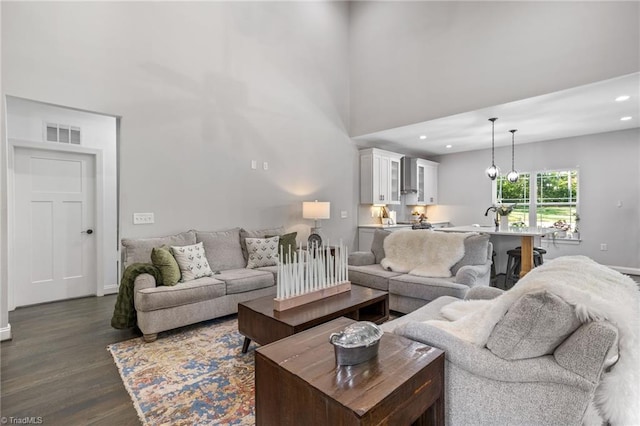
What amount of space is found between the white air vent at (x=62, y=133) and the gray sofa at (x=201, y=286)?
1.92m

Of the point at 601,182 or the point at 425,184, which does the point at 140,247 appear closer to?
the point at 425,184

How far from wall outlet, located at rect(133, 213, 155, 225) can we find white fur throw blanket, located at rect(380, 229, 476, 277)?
9.81ft

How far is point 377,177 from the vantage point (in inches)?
249

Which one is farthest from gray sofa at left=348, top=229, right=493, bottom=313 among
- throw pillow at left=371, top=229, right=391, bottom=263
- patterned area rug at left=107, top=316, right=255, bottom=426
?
patterned area rug at left=107, top=316, right=255, bottom=426

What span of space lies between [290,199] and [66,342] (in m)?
3.40

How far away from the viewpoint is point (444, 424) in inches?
54.2

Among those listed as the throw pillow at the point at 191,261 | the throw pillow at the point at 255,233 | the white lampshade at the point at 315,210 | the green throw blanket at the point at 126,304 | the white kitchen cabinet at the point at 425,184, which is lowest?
the green throw blanket at the point at 126,304

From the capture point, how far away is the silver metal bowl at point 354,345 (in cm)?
124

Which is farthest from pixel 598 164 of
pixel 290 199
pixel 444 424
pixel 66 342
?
pixel 66 342

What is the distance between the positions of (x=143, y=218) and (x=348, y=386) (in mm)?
3521

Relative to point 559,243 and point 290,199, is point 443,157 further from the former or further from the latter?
point 290,199

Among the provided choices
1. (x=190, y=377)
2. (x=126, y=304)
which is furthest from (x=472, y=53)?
(x=126, y=304)

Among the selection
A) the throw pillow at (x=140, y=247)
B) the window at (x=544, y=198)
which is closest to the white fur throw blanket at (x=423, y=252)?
the throw pillow at (x=140, y=247)

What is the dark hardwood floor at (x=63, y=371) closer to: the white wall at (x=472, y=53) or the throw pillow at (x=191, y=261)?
the throw pillow at (x=191, y=261)
